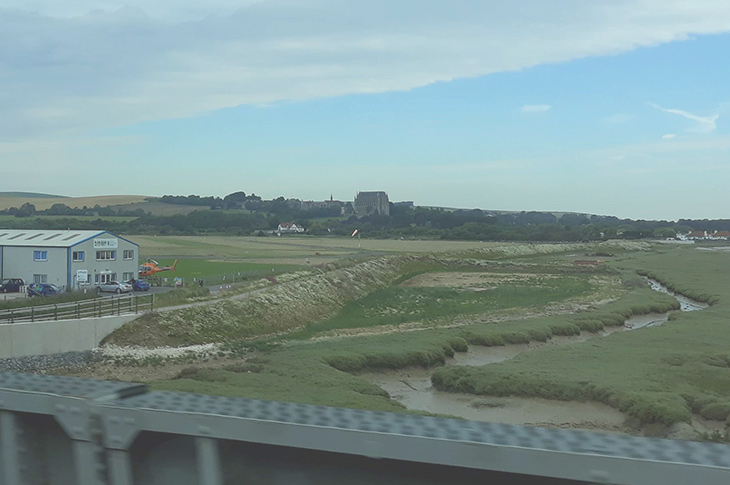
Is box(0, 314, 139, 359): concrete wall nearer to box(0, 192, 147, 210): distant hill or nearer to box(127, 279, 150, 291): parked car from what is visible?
box(127, 279, 150, 291): parked car

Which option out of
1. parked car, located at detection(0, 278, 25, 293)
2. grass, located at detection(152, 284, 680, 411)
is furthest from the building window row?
grass, located at detection(152, 284, 680, 411)

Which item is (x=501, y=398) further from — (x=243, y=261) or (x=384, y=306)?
(x=243, y=261)

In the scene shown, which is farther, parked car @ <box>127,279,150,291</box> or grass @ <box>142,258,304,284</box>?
grass @ <box>142,258,304,284</box>

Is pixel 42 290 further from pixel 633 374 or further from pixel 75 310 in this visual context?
pixel 633 374

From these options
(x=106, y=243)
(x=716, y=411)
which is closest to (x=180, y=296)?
(x=106, y=243)

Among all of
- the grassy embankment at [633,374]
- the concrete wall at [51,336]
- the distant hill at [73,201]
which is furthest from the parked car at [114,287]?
the distant hill at [73,201]

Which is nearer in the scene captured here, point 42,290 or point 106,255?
point 42,290

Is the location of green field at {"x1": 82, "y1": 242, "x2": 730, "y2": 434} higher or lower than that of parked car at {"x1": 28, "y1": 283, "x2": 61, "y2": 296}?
lower
